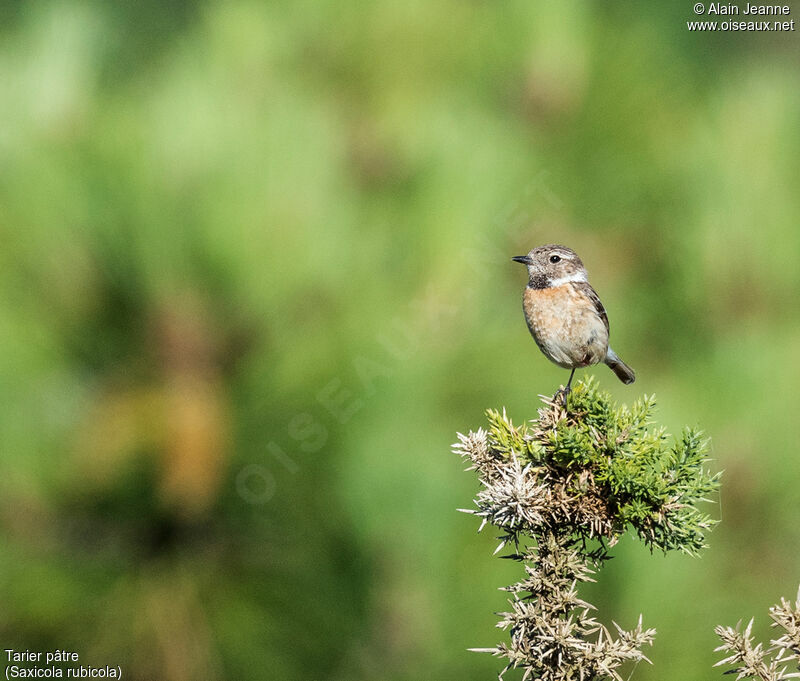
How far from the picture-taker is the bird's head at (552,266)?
6.06 ft

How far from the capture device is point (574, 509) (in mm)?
798

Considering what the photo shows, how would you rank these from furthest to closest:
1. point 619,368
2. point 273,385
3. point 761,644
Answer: point 619,368, point 273,385, point 761,644

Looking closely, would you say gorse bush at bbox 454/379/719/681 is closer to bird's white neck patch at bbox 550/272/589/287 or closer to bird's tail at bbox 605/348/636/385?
bird's tail at bbox 605/348/636/385

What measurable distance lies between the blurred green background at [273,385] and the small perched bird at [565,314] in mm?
50

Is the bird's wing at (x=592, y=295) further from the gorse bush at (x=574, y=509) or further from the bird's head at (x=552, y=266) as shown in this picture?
the gorse bush at (x=574, y=509)

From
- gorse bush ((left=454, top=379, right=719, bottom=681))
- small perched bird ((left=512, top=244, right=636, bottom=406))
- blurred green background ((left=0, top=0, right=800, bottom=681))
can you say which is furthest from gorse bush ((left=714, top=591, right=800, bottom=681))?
small perched bird ((left=512, top=244, right=636, bottom=406))

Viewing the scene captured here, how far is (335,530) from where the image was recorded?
156 cm

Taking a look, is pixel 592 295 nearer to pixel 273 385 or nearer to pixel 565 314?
pixel 565 314

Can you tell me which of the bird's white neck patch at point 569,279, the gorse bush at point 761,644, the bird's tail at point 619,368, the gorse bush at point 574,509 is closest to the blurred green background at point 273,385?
the bird's tail at point 619,368

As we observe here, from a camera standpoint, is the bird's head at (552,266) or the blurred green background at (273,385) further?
the bird's head at (552,266)

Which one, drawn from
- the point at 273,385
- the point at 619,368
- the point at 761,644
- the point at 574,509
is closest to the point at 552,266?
the point at 619,368

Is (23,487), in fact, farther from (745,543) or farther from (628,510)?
(745,543)

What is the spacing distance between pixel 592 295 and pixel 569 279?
7cm

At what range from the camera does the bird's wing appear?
75.8 inches
